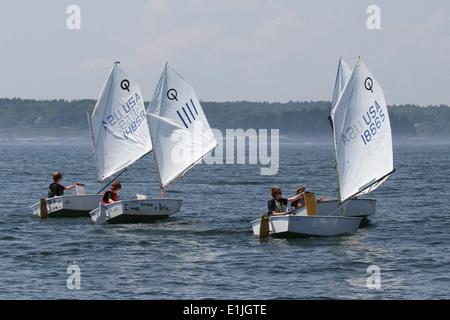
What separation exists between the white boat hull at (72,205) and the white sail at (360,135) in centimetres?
1166

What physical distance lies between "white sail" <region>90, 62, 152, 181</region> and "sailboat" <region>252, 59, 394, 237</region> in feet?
34.1

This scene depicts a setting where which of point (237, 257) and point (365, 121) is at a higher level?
point (365, 121)

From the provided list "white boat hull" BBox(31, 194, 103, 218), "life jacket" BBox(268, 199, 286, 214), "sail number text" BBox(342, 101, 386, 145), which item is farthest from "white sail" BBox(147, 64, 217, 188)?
"life jacket" BBox(268, 199, 286, 214)

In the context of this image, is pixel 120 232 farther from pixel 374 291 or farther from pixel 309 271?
pixel 374 291

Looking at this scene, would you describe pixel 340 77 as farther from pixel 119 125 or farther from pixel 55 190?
pixel 55 190

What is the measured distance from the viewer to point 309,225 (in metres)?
27.8

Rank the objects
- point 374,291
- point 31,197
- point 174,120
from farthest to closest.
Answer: point 31,197, point 174,120, point 374,291

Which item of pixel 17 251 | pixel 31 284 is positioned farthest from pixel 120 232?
pixel 31 284

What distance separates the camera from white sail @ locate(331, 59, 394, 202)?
2964 centimetres

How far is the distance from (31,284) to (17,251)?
593 cm

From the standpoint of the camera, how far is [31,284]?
22.0 meters

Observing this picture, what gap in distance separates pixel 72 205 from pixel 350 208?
40.5ft

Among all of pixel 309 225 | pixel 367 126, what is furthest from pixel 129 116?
pixel 309 225
